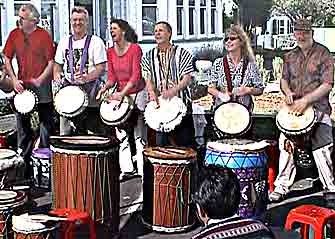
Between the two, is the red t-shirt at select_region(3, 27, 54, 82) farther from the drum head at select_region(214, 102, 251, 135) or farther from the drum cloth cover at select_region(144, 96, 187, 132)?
the drum head at select_region(214, 102, 251, 135)

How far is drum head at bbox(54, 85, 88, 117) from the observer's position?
6195 millimetres

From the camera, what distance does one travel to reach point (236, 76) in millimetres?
5914

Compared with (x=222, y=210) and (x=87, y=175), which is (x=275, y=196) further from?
(x=222, y=210)

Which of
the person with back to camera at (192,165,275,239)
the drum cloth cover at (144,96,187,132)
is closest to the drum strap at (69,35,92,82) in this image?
the drum cloth cover at (144,96,187,132)

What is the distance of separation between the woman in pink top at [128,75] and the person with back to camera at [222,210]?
322 cm

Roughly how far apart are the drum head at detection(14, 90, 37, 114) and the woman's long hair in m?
1.74

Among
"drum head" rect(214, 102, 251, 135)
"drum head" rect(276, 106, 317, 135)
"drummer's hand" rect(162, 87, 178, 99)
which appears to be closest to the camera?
"drum head" rect(276, 106, 317, 135)

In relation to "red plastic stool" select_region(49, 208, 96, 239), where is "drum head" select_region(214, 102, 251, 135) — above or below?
above

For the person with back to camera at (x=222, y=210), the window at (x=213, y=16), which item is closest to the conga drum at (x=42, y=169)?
the window at (x=213, y=16)

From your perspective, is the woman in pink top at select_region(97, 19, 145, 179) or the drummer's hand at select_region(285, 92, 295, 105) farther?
the woman in pink top at select_region(97, 19, 145, 179)

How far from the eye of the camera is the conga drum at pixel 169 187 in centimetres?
493

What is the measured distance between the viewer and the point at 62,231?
167 inches

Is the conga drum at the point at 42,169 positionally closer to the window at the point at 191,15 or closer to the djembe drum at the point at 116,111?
the djembe drum at the point at 116,111

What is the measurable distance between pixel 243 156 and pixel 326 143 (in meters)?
1.25
